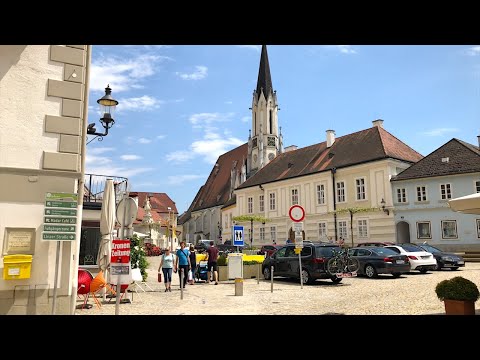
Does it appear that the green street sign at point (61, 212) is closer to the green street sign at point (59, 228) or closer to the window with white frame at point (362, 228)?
the green street sign at point (59, 228)

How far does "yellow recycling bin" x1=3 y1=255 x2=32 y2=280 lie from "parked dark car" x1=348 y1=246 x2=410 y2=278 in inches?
559

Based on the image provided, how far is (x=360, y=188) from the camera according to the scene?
37.8 m

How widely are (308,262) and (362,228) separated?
21560mm

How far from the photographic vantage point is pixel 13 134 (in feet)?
30.5

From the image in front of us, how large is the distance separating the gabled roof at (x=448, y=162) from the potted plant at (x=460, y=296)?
26235 millimetres

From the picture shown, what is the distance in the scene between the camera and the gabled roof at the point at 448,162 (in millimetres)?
31970

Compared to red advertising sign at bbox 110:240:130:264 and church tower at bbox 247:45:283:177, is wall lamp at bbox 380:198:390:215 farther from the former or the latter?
church tower at bbox 247:45:283:177

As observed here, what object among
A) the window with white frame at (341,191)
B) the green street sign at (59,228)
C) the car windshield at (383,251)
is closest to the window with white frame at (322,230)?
the window with white frame at (341,191)

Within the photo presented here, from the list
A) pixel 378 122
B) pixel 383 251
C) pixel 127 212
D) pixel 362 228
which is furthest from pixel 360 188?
pixel 127 212

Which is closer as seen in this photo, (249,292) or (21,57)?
(21,57)

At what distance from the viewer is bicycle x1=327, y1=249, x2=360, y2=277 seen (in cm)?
1636
